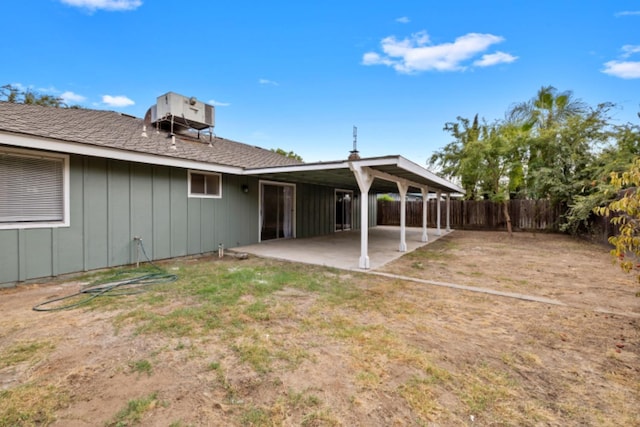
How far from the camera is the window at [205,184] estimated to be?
6.91m

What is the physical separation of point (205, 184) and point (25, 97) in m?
14.9

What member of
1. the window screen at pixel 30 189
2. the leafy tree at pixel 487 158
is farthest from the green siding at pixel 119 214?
the leafy tree at pixel 487 158

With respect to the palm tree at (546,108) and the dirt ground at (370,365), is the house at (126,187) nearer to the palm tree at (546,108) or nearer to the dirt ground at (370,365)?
the dirt ground at (370,365)

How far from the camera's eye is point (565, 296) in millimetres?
4191

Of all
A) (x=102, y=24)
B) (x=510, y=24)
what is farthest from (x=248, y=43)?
(x=510, y=24)

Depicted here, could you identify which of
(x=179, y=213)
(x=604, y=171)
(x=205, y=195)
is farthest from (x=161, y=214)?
(x=604, y=171)

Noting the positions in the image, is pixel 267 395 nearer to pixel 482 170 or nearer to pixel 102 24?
pixel 102 24

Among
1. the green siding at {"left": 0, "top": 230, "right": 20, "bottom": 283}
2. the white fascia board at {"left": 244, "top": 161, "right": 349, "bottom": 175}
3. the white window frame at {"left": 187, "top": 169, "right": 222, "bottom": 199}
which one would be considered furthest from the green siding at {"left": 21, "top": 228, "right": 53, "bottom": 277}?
the white fascia board at {"left": 244, "top": 161, "right": 349, "bottom": 175}

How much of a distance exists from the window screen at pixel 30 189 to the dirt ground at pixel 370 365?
120 cm

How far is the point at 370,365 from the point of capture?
7.60ft

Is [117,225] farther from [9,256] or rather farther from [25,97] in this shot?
[25,97]

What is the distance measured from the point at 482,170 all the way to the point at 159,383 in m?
13.9

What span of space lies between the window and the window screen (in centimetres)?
245

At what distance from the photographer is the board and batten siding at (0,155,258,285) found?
14.8 feet
